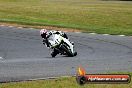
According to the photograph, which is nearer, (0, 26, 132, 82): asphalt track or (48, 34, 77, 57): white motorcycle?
(0, 26, 132, 82): asphalt track

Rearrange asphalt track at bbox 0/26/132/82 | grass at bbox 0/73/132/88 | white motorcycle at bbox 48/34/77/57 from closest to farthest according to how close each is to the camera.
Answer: grass at bbox 0/73/132/88 < asphalt track at bbox 0/26/132/82 < white motorcycle at bbox 48/34/77/57

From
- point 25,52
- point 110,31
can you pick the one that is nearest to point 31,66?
point 25,52

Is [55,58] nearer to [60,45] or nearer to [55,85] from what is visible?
[60,45]

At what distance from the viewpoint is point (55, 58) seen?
1975 centimetres

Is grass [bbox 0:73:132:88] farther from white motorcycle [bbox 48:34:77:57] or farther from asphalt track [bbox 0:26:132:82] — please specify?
white motorcycle [bbox 48:34:77:57]

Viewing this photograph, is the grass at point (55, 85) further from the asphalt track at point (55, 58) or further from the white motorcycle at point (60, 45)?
the white motorcycle at point (60, 45)

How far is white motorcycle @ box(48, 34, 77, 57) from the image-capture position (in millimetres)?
19734

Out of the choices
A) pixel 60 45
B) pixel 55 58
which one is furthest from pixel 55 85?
pixel 60 45

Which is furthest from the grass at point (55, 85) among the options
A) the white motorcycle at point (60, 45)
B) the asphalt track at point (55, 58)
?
the white motorcycle at point (60, 45)

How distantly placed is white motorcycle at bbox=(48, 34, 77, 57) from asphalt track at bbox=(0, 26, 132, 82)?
315 mm

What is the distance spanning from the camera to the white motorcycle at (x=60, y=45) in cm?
1973

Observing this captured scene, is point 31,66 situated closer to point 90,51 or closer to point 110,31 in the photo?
point 90,51

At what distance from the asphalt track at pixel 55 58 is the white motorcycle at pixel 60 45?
31 cm

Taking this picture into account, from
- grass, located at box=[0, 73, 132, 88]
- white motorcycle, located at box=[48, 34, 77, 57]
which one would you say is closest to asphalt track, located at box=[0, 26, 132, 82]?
white motorcycle, located at box=[48, 34, 77, 57]
